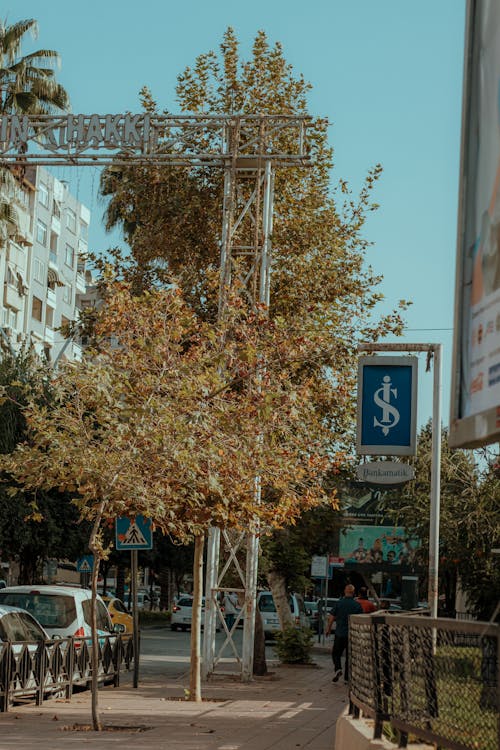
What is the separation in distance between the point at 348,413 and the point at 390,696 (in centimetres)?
1808

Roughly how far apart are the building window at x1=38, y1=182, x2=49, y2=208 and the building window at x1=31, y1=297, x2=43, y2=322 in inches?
223

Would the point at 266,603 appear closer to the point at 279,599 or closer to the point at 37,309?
the point at 279,599

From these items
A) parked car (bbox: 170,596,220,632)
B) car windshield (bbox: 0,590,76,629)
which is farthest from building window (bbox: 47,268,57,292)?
car windshield (bbox: 0,590,76,629)

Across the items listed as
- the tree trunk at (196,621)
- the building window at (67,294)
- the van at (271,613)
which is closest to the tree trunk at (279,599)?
the van at (271,613)

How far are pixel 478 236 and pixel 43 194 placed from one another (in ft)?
221

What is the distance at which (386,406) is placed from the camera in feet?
49.0

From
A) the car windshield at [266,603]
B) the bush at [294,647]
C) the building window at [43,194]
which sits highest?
the building window at [43,194]

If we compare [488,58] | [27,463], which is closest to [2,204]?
[27,463]

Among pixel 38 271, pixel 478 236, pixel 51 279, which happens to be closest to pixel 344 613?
pixel 478 236

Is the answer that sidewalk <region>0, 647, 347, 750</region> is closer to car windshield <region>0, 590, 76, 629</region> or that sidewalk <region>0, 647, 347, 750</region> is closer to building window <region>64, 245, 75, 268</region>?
car windshield <region>0, 590, 76, 629</region>

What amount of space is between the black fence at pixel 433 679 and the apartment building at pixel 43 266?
51.5 meters

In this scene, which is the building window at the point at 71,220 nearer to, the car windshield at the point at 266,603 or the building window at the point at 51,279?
the building window at the point at 51,279

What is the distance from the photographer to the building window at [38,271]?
67.5 metres

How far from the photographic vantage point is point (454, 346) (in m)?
4.64
